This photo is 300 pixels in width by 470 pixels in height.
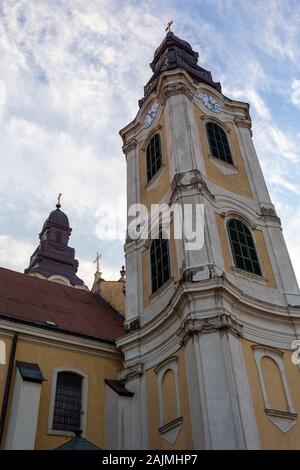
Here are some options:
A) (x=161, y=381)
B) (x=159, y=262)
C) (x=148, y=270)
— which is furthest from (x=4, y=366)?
(x=159, y=262)

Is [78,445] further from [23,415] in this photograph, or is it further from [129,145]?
[129,145]

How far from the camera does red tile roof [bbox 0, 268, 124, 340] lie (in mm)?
18391

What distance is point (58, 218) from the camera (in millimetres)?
42625

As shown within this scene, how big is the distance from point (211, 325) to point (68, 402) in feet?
18.1

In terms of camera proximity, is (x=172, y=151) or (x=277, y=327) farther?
(x=172, y=151)

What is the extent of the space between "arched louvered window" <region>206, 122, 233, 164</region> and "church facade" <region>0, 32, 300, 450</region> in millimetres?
69

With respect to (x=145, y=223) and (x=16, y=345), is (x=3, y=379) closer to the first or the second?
(x=16, y=345)

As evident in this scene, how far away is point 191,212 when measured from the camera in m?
17.3

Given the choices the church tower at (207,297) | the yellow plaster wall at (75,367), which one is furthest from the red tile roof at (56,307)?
the church tower at (207,297)

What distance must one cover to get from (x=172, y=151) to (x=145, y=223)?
9.54ft

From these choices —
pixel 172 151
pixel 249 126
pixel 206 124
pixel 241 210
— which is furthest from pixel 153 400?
pixel 249 126

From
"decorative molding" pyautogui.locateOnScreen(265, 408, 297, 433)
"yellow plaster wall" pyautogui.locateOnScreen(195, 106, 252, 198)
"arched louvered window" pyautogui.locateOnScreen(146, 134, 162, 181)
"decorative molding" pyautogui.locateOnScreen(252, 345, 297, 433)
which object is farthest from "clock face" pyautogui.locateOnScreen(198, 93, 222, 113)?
"decorative molding" pyautogui.locateOnScreen(265, 408, 297, 433)
